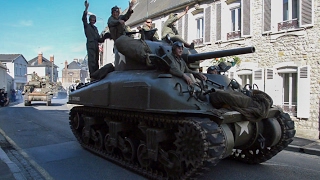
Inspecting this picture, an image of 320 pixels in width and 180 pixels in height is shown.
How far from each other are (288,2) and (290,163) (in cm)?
773

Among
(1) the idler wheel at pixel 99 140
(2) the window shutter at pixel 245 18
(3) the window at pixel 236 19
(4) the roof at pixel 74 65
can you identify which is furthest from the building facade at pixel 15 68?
(1) the idler wheel at pixel 99 140

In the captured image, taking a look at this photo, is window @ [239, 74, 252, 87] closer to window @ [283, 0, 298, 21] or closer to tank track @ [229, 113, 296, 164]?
window @ [283, 0, 298, 21]

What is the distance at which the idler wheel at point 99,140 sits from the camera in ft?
25.0

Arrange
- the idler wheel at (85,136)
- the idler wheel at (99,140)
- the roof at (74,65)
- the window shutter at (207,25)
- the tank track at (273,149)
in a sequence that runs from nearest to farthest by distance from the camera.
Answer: the tank track at (273,149)
the idler wheel at (99,140)
the idler wheel at (85,136)
the window shutter at (207,25)
the roof at (74,65)

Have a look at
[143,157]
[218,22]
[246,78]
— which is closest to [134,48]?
[143,157]

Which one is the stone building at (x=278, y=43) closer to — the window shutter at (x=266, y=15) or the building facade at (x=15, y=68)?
the window shutter at (x=266, y=15)

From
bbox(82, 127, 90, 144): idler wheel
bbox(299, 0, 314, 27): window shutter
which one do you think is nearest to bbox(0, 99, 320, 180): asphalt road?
bbox(82, 127, 90, 144): idler wheel

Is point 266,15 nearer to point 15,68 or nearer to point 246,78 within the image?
point 246,78

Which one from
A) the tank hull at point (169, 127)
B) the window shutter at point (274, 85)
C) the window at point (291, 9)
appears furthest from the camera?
the window shutter at point (274, 85)

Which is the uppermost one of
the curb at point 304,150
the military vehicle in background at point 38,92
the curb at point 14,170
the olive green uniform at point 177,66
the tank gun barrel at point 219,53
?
the tank gun barrel at point 219,53

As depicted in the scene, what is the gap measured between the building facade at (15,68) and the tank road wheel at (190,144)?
170 feet

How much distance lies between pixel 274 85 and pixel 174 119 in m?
8.87

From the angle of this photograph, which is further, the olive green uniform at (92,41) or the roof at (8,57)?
the roof at (8,57)

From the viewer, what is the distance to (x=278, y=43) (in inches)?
507
